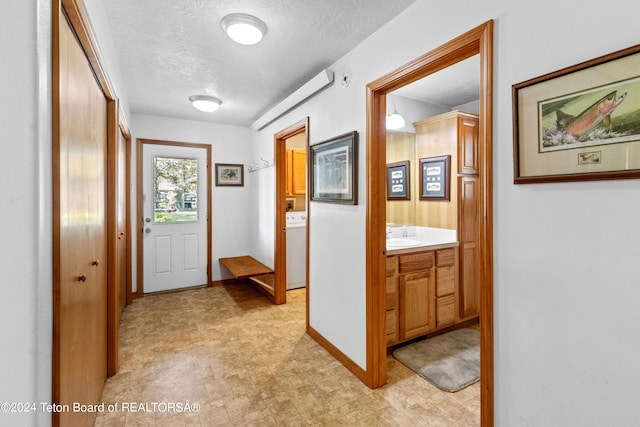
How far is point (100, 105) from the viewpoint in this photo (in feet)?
6.39

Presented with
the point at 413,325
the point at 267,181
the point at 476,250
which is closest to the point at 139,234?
the point at 267,181

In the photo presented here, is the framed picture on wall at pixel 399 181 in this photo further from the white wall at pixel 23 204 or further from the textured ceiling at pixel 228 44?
the white wall at pixel 23 204

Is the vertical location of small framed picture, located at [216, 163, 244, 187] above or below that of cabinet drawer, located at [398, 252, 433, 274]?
above

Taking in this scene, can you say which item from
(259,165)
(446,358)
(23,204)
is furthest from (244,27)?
(446,358)

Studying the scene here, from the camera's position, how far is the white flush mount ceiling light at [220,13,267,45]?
6.24 ft

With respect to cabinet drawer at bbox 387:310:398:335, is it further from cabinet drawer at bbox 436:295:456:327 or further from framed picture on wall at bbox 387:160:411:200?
framed picture on wall at bbox 387:160:411:200

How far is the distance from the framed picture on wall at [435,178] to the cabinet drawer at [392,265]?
1.06 m

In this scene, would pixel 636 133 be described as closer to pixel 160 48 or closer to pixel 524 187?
pixel 524 187

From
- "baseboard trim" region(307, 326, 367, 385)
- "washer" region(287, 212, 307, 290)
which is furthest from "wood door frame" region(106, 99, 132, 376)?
"washer" region(287, 212, 307, 290)

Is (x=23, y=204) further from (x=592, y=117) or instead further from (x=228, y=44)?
(x=228, y=44)

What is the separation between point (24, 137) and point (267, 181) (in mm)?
3405

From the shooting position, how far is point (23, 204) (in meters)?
0.77

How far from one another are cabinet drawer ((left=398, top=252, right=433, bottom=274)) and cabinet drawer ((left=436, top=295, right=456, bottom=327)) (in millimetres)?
398

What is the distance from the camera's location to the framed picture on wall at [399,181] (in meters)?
3.47
